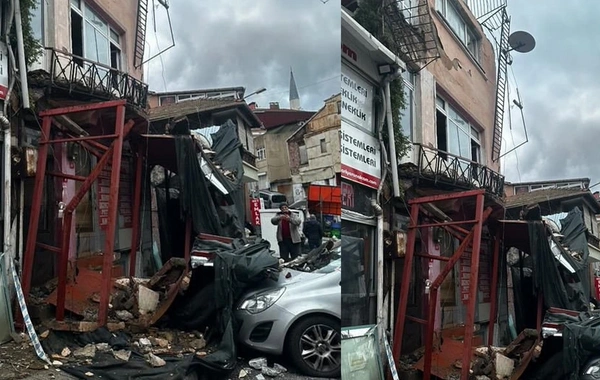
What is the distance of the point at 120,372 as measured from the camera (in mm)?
1600

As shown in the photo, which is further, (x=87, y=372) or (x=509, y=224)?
(x=509, y=224)

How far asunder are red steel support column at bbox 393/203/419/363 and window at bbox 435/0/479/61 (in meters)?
0.58

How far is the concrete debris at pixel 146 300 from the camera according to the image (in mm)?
1644

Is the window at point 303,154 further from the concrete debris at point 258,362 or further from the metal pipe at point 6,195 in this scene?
the metal pipe at point 6,195

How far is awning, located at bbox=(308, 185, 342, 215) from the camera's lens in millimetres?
1613

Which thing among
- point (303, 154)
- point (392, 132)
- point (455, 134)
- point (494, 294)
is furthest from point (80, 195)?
point (494, 294)

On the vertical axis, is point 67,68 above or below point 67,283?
above

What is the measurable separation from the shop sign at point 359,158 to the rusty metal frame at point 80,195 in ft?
1.92

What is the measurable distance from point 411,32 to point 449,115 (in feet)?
0.96

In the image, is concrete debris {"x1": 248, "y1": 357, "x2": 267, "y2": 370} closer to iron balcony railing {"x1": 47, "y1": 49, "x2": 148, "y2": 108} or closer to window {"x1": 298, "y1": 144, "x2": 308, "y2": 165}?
window {"x1": 298, "y1": 144, "x2": 308, "y2": 165}

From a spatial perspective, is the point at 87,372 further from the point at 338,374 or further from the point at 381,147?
the point at 381,147

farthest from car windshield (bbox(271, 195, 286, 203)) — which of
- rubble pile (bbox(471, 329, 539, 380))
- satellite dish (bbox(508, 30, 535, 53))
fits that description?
satellite dish (bbox(508, 30, 535, 53))

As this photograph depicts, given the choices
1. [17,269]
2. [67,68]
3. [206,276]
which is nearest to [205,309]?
[206,276]

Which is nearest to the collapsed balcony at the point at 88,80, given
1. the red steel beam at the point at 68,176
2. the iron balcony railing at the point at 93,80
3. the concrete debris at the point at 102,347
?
the iron balcony railing at the point at 93,80
